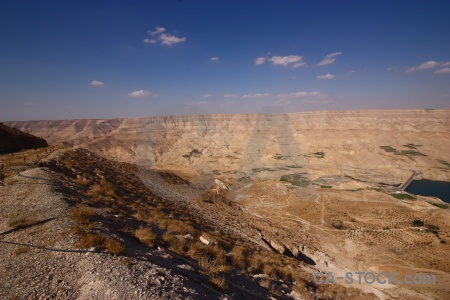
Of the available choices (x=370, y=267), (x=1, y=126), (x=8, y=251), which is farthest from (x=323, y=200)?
(x=1, y=126)

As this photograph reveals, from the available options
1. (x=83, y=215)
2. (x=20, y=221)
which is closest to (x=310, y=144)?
(x=83, y=215)

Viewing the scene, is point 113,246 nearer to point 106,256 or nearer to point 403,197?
point 106,256

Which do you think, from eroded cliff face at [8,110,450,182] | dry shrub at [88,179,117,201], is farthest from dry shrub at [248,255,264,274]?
eroded cliff face at [8,110,450,182]

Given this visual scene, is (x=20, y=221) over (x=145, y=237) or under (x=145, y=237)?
over

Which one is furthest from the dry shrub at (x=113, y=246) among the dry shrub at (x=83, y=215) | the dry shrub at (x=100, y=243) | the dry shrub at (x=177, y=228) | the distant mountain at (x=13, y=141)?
the distant mountain at (x=13, y=141)

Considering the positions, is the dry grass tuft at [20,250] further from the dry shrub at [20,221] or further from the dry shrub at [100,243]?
the dry shrub at [20,221]

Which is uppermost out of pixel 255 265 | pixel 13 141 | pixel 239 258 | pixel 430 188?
pixel 13 141

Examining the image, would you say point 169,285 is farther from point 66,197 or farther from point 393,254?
point 393,254
